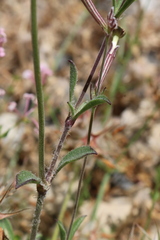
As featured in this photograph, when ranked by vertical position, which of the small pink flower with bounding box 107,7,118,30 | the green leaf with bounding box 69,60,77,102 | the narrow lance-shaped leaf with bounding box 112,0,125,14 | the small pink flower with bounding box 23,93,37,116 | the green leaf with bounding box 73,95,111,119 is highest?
the small pink flower with bounding box 23,93,37,116

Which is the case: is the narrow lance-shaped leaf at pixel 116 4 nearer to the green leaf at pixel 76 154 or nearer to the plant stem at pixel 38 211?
the green leaf at pixel 76 154

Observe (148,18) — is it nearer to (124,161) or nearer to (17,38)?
(17,38)

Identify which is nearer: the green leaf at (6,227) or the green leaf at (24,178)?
the green leaf at (24,178)

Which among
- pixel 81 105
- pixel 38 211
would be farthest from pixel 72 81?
pixel 38 211

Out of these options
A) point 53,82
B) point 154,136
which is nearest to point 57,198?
point 154,136

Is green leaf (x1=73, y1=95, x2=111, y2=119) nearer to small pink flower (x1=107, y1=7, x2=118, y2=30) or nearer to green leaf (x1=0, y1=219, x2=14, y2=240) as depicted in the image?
small pink flower (x1=107, y1=7, x2=118, y2=30)

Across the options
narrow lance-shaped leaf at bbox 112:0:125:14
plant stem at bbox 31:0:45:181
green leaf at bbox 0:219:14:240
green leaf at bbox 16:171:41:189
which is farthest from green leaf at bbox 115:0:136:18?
green leaf at bbox 0:219:14:240

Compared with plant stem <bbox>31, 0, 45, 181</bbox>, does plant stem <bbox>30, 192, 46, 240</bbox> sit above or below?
below

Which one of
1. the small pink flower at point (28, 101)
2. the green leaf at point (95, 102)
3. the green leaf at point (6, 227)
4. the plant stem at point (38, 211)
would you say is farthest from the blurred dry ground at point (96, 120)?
the green leaf at point (95, 102)

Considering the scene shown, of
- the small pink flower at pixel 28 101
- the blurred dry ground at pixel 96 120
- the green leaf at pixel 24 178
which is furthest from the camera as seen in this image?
the blurred dry ground at pixel 96 120
